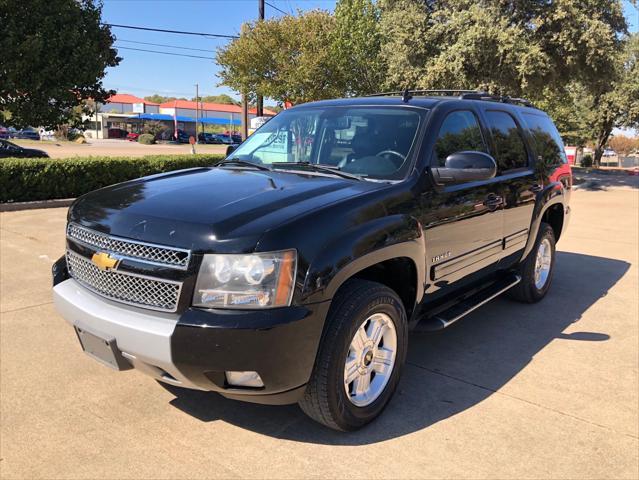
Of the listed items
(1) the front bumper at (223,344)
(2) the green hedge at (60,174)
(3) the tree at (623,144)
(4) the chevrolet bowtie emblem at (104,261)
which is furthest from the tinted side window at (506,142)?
(3) the tree at (623,144)

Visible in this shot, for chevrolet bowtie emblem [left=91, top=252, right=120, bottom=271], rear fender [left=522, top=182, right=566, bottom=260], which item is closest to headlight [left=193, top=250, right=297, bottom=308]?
chevrolet bowtie emblem [left=91, top=252, right=120, bottom=271]

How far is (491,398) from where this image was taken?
11.7 ft

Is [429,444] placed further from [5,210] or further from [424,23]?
[424,23]

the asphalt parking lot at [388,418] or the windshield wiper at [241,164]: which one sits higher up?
the windshield wiper at [241,164]

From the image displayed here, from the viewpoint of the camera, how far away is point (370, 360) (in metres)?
3.15

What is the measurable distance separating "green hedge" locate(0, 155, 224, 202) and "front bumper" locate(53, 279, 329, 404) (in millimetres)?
7939

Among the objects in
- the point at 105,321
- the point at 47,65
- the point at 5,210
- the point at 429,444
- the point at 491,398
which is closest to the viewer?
the point at 105,321

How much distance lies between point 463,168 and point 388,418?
1.61 metres

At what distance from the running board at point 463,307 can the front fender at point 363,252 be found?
0.29 meters

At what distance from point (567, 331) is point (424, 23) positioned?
15823 mm

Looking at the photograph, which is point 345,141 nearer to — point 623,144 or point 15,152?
point 15,152

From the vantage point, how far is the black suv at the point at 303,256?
2547 mm

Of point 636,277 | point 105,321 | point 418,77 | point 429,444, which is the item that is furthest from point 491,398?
point 418,77

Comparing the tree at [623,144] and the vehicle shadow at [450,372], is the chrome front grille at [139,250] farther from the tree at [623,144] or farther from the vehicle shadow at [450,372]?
the tree at [623,144]
